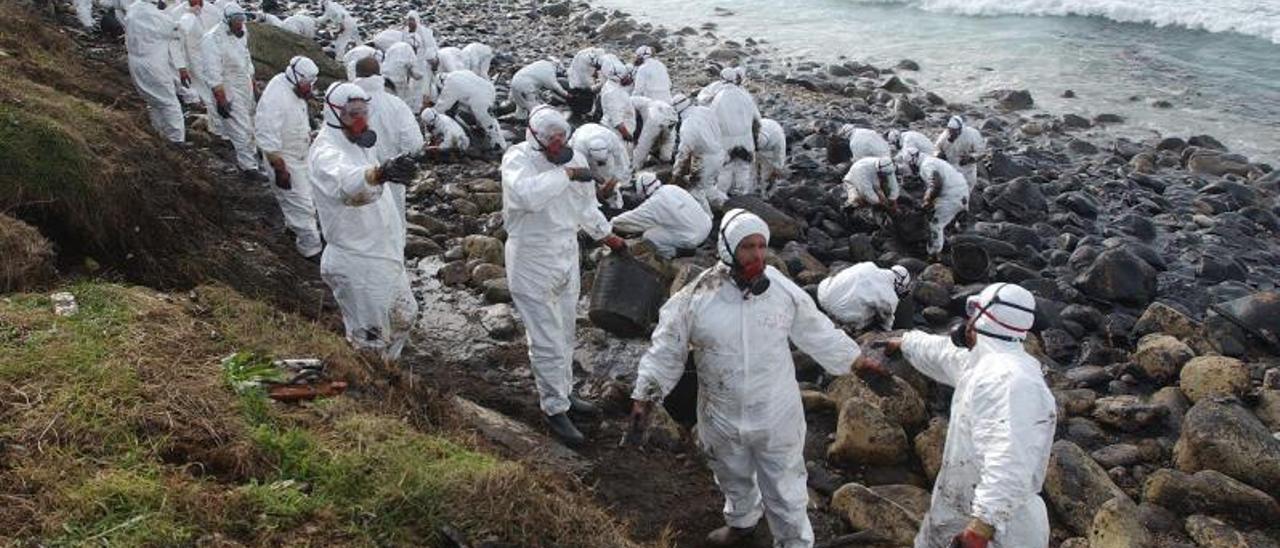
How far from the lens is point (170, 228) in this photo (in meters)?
5.88

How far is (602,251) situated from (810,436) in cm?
270

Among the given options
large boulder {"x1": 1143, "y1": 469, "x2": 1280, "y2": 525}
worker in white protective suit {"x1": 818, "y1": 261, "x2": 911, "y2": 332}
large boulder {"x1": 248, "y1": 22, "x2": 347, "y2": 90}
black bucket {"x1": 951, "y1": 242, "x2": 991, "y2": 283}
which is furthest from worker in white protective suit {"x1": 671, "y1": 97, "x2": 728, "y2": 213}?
large boulder {"x1": 248, "y1": 22, "x2": 347, "y2": 90}

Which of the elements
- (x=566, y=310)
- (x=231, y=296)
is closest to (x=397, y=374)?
(x=231, y=296)

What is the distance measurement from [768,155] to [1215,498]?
239 inches

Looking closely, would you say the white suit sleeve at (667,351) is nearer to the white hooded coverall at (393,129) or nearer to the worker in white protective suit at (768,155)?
the white hooded coverall at (393,129)

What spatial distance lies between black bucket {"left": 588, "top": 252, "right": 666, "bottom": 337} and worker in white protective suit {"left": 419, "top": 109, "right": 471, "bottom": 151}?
437cm

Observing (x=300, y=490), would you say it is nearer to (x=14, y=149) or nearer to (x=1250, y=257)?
(x=14, y=149)

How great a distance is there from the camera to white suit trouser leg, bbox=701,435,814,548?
13.9ft

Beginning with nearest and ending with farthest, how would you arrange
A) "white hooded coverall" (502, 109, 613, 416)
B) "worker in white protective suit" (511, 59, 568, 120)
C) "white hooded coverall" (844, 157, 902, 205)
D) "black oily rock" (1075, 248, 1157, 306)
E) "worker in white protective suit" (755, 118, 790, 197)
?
"white hooded coverall" (502, 109, 613, 416), "black oily rock" (1075, 248, 1157, 306), "white hooded coverall" (844, 157, 902, 205), "worker in white protective suit" (755, 118, 790, 197), "worker in white protective suit" (511, 59, 568, 120)

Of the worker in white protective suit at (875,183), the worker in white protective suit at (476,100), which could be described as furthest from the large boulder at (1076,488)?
the worker in white protective suit at (476,100)

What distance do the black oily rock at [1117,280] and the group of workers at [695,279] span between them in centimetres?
136

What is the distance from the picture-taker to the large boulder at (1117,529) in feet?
14.8

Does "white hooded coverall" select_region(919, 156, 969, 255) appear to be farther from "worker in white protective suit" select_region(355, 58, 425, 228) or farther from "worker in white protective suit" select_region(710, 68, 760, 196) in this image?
"worker in white protective suit" select_region(355, 58, 425, 228)

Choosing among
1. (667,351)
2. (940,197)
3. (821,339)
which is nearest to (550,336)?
(667,351)
